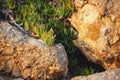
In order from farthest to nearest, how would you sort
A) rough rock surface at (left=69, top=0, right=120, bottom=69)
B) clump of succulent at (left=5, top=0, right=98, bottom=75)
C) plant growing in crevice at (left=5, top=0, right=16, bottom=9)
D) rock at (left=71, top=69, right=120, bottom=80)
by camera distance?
plant growing in crevice at (left=5, top=0, right=16, bottom=9)
clump of succulent at (left=5, top=0, right=98, bottom=75)
rough rock surface at (left=69, top=0, right=120, bottom=69)
rock at (left=71, top=69, right=120, bottom=80)

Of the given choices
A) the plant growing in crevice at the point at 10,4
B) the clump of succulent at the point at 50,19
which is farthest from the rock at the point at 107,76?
the plant growing in crevice at the point at 10,4

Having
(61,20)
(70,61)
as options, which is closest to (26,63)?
Result: (70,61)

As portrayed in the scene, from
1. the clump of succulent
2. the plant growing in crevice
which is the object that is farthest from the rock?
the plant growing in crevice

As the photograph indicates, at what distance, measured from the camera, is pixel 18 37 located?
7.05 m

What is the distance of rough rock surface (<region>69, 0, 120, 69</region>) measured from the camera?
741cm

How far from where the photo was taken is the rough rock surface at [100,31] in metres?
7.41

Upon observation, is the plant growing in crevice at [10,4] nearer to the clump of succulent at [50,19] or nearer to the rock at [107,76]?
the clump of succulent at [50,19]

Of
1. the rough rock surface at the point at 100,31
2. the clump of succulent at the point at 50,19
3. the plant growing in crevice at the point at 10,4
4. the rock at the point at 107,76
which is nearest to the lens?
the rock at the point at 107,76

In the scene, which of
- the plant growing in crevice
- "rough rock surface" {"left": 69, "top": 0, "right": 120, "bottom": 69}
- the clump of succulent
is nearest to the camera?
"rough rock surface" {"left": 69, "top": 0, "right": 120, "bottom": 69}

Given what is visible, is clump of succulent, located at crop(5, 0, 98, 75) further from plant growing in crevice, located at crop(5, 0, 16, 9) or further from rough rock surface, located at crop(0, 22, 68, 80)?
rough rock surface, located at crop(0, 22, 68, 80)

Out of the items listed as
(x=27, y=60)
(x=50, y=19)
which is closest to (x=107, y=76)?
(x=27, y=60)

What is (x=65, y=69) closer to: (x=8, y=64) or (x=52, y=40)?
(x=52, y=40)

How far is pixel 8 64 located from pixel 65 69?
55.6 inches

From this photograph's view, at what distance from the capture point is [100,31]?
24.8 feet
